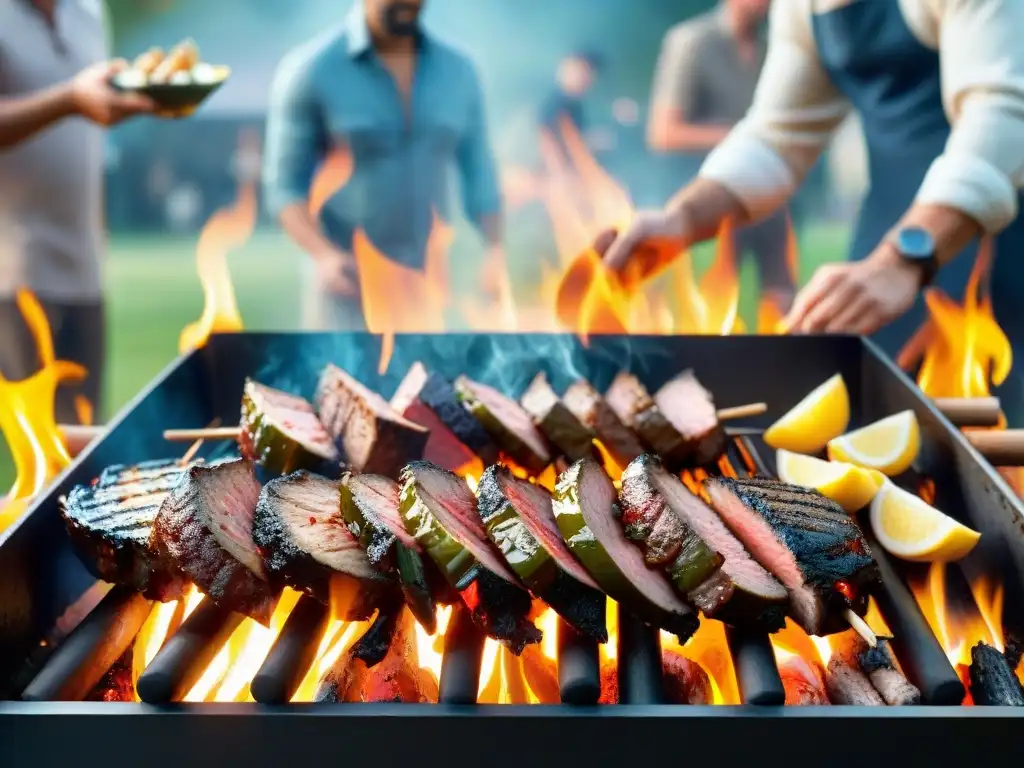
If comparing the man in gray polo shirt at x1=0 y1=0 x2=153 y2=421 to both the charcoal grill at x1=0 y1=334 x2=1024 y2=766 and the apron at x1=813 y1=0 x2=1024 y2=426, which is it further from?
the apron at x1=813 y1=0 x2=1024 y2=426

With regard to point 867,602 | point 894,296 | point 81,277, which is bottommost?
point 894,296

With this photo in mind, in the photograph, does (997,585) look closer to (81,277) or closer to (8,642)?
(8,642)

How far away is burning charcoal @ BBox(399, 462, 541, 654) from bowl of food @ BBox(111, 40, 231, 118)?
286 cm

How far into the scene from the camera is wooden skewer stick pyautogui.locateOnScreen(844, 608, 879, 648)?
1767 mm

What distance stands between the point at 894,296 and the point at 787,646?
2072mm

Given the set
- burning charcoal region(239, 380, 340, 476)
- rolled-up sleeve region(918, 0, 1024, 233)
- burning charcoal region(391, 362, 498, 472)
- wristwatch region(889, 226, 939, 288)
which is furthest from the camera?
rolled-up sleeve region(918, 0, 1024, 233)

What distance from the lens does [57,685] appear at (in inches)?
67.4

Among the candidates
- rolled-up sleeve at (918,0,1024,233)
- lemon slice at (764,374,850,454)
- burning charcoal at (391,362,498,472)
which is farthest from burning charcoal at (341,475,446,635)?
rolled-up sleeve at (918,0,1024,233)

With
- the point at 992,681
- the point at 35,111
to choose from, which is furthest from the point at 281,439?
the point at 35,111

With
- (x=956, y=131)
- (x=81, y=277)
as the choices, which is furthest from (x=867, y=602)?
(x=81, y=277)

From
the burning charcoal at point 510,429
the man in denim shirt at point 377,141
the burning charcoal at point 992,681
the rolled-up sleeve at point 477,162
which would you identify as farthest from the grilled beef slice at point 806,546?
the rolled-up sleeve at point 477,162

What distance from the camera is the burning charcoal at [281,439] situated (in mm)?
2449

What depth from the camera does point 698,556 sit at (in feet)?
5.91

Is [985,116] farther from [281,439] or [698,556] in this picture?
[281,439]
